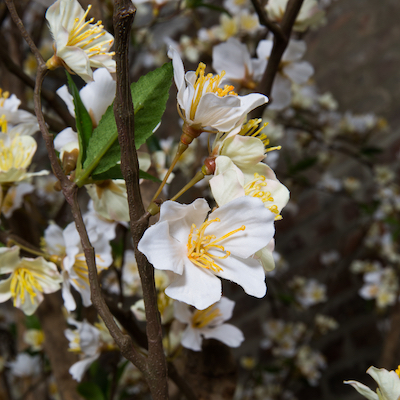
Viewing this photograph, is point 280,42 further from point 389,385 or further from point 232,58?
point 389,385

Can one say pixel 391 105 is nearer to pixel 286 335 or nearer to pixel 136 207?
pixel 286 335

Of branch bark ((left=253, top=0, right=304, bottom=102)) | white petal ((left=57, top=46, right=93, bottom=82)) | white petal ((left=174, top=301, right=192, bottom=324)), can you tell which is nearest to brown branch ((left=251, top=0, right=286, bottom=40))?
branch bark ((left=253, top=0, right=304, bottom=102))

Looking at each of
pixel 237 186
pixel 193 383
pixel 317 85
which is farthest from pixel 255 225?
pixel 317 85

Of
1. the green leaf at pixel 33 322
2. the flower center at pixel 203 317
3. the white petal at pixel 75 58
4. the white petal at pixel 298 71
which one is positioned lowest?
the green leaf at pixel 33 322

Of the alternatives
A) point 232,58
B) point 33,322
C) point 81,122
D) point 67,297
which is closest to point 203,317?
point 67,297

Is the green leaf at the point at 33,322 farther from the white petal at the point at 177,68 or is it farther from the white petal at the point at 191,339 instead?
the white petal at the point at 177,68

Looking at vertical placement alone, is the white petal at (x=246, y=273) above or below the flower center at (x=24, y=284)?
above

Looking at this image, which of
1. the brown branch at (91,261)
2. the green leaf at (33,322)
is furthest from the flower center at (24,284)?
the green leaf at (33,322)

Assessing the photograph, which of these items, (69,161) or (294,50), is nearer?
(69,161)
